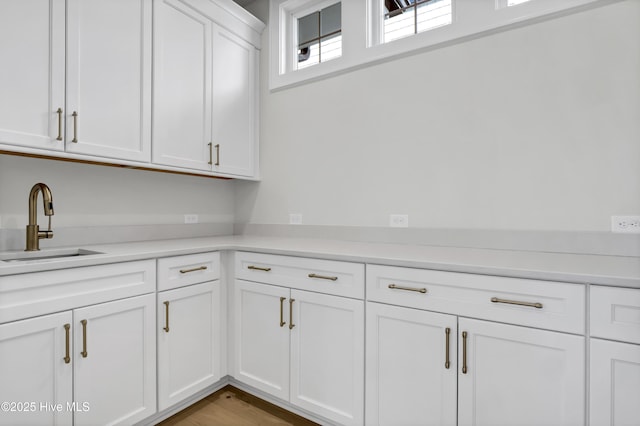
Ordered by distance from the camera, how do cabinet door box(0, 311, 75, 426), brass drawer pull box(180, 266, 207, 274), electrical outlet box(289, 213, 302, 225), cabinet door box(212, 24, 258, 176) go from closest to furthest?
1. cabinet door box(0, 311, 75, 426)
2. brass drawer pull box(180, 266, 207, 274)
3. cabinet door box(212, 24, 258, 176)
4. electrical outlet box(289, 213, 302, 225)

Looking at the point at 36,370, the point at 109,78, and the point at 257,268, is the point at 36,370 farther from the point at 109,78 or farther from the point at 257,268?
the point at 109,78

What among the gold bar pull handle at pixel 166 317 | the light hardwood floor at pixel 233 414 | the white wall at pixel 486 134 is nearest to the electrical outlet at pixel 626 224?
the white wall at pixel 486 134

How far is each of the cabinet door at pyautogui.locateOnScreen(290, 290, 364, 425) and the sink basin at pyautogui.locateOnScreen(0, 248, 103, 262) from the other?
114cm

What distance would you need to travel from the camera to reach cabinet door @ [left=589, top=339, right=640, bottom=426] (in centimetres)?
106

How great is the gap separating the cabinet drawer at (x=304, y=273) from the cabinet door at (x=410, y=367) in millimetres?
141

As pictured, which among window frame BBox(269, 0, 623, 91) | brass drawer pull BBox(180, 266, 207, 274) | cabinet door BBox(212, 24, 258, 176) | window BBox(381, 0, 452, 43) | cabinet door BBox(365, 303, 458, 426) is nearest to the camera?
cabinet door BBox(365, 303, 458, 426)

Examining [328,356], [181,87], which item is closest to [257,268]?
[328,356]

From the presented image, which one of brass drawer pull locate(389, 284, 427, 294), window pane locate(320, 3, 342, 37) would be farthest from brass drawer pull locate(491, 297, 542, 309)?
window pane locate(320, 3, 342, 37)

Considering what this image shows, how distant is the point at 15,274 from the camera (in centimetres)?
128

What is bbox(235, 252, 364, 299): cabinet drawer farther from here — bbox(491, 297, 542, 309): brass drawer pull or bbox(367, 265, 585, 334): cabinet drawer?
bbox(491, 297, 542, 309): brass drawer pull

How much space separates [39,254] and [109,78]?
97 centimetres

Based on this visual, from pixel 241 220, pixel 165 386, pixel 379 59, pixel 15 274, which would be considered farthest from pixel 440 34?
pixel 165 386

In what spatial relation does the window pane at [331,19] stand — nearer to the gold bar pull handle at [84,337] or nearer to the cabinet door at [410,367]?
the cabinet door at [410,367]

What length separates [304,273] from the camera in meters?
1.78
